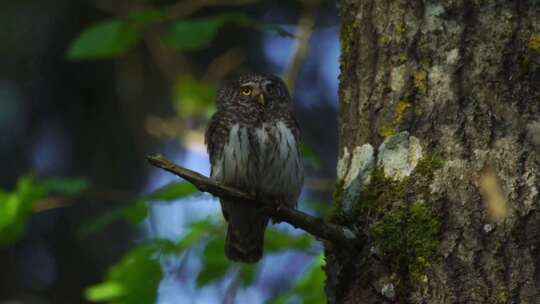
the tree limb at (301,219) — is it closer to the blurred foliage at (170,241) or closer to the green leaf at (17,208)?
the blurred foliage at (170,241)

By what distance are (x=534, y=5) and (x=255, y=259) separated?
1.77 metres

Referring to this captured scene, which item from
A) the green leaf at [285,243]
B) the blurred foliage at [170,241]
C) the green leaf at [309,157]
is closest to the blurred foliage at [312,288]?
the blurred foliage at [170,241]

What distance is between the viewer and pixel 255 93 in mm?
4277

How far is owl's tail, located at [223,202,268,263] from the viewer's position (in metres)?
4.12

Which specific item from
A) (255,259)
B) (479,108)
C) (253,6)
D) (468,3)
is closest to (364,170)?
(479,108)

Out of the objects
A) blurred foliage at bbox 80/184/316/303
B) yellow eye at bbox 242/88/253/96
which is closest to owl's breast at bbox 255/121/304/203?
yellow eye at bbox 242/88/253/96

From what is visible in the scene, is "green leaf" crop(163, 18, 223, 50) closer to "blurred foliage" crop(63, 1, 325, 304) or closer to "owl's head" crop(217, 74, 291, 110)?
"blurred foliage" crop(63, 1, 325, 304)

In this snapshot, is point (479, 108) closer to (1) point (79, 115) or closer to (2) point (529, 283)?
(2) point (529, 283)

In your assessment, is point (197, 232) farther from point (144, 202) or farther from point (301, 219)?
point (301, 219)

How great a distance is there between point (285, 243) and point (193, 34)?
1.06 meters

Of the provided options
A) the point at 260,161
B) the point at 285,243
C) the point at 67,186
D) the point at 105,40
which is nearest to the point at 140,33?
the point at 105,40

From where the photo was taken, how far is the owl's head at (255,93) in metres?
4.23

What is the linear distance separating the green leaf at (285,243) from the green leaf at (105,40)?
1.12 m

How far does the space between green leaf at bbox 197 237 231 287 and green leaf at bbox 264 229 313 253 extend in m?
0.26
